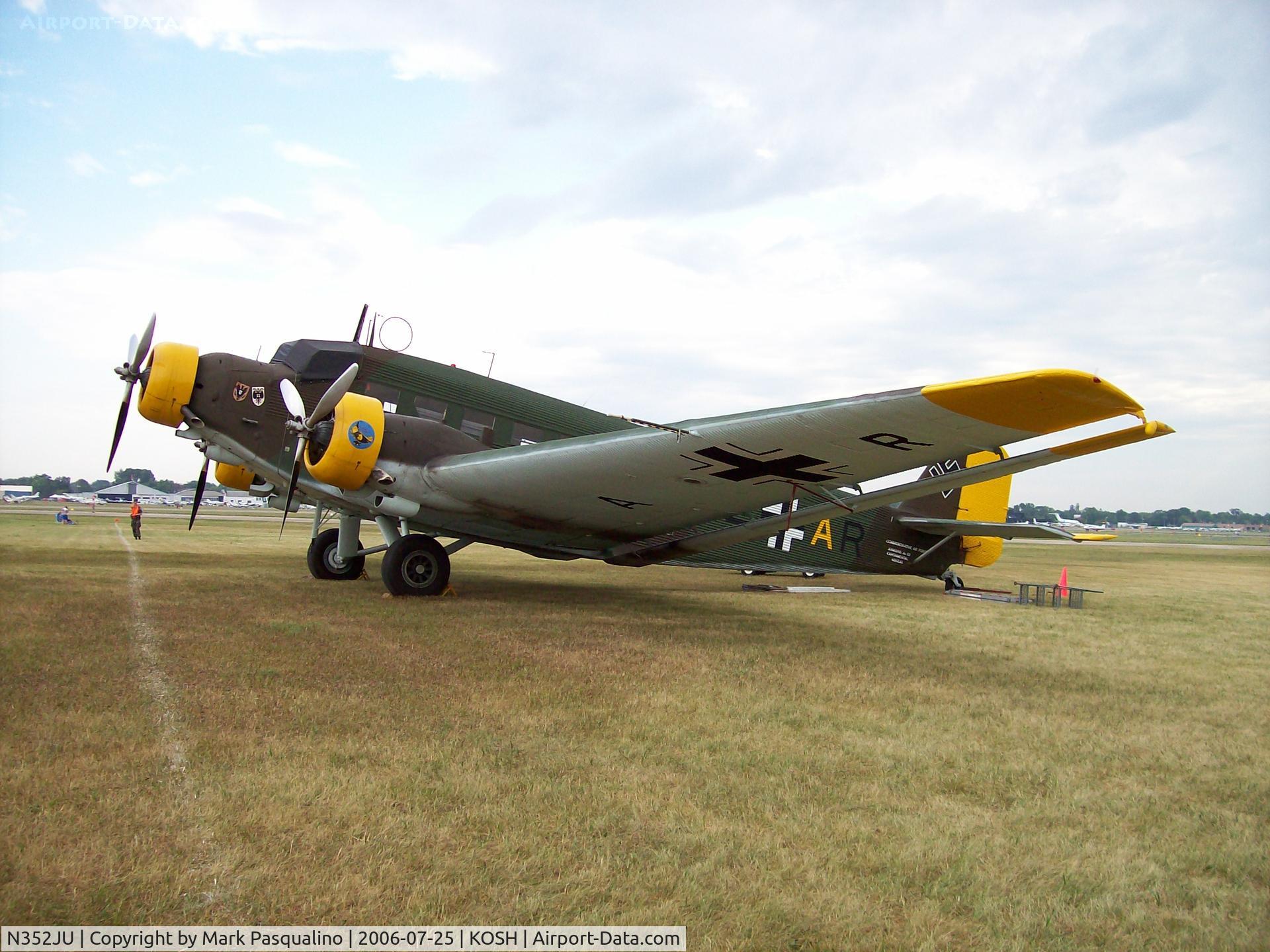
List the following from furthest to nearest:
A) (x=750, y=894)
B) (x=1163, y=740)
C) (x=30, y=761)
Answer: (x=1163, y=740) → (x=30, y=761) → (x=750, y=894)

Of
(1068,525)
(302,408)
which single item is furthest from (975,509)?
(1068,525)

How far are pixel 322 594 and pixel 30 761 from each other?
698 cm

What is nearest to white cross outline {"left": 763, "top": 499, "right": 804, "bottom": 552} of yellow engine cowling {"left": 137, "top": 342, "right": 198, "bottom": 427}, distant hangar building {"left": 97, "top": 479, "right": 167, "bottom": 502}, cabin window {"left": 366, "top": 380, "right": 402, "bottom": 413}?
cabin window {"left": 366, "top": 380, "right": 402, "bottom": 413}

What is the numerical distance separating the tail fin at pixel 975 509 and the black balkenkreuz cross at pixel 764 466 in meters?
8.72

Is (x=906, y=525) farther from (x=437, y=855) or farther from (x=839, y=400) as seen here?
(x=437, y=855)

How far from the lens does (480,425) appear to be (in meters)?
11.4

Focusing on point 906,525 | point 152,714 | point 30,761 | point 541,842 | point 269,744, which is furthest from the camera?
point 906,525

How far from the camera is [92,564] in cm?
1379

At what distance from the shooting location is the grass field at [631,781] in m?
2.65

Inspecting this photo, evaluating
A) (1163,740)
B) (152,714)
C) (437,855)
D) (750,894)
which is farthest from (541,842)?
(1163,740)

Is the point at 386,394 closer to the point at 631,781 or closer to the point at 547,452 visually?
the point at 547,452

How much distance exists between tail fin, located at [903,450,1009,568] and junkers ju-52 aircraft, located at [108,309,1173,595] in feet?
7.48

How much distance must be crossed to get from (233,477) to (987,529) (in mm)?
13528

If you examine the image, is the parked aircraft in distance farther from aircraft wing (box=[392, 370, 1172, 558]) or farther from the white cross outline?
A: aircraft wing (box=[392, 370, 1172, 558])
